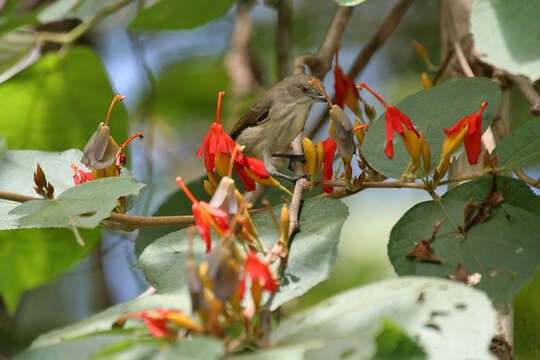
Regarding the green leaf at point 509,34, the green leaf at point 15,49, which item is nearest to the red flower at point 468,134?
the green leaf at point 509,34

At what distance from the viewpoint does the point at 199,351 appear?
0.68m

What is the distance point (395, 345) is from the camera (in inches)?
30.0

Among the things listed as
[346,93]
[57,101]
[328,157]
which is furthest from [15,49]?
[328,157]

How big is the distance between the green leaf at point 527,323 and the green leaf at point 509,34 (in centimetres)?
64

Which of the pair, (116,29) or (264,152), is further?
(116,29)

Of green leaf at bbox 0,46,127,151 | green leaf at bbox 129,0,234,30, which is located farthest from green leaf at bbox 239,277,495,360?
green leaf at bbox 0,46,127,151

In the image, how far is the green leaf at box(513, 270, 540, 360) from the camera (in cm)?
144

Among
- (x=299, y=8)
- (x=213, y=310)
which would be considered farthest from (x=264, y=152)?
(x=299, y=8)

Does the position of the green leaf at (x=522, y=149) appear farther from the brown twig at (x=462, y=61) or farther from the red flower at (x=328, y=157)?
the brown twig at (x=462, y=61)

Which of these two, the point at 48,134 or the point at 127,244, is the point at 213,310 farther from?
the point at 127,244

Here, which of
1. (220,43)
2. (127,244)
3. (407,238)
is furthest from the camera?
(220,43)

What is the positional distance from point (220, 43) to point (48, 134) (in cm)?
245

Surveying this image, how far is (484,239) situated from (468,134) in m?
0.24

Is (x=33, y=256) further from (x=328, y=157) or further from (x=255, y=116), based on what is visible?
(x=328, y=157)
